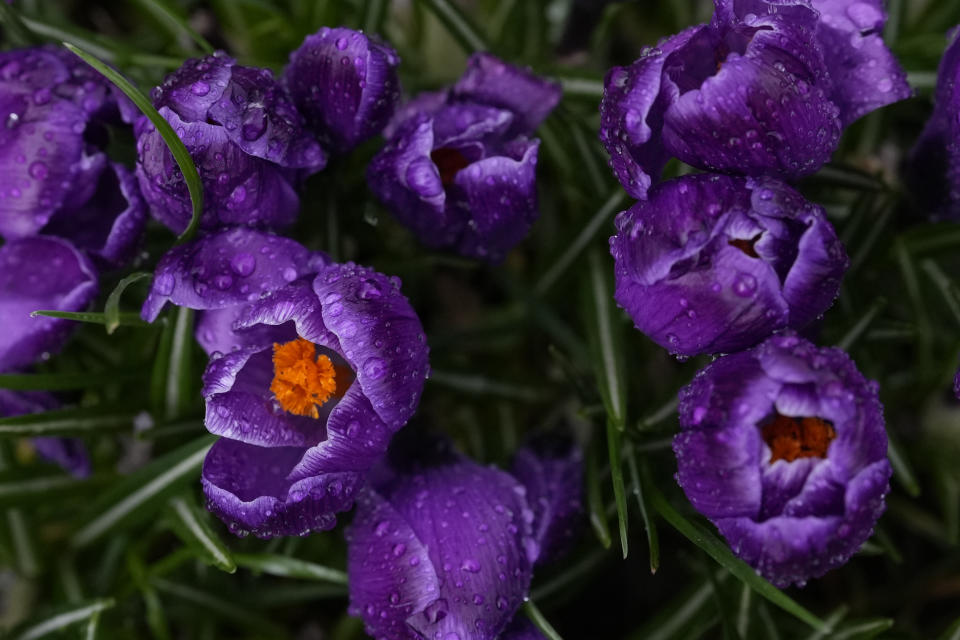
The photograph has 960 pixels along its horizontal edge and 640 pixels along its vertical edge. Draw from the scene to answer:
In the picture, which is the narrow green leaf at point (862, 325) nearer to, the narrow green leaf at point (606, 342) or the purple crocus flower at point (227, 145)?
the narrow green leaf at point (606, 342)

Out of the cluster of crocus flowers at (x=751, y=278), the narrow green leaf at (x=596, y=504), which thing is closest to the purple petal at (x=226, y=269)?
the cluster of crocus flowers at (x=751, y=278)

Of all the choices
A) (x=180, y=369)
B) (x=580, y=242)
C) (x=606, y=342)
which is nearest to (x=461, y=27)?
(x=580, y=242)

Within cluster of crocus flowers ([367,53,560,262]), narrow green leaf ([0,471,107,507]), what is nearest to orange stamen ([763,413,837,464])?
cluster of crocus flowers ([367,53,560,262])

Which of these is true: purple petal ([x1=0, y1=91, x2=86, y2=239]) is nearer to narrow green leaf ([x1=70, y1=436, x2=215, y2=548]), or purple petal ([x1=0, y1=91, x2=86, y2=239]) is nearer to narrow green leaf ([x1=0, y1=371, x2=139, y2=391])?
narrow green leaf ([x1=0, y1=371, x2=139, y2=391])

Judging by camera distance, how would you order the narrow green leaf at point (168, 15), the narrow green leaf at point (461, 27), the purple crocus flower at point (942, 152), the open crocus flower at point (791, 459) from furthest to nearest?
the narrow green leaf at point (461, 27), the narrow green leaf at point (168, 15), the purple crocus flower at point (942, 152), the open crocus flower at point (791, 459)

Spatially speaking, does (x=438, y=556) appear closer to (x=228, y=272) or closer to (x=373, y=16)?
(x=228, y=272)

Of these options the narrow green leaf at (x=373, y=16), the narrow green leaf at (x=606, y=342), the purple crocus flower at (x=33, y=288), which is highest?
the narrow green leaf at (x=373, y=16)
